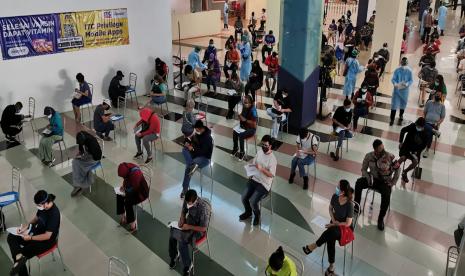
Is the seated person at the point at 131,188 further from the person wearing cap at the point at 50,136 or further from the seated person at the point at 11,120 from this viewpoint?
the seated person at the point at 11,120

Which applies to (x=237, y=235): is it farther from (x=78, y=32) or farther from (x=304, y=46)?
(x=78, y=32)

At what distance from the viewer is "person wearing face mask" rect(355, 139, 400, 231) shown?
234 inches

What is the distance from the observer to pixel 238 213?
21.4 ft

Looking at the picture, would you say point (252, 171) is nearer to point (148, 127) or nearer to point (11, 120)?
point (148, 127)

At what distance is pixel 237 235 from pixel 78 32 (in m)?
7.30

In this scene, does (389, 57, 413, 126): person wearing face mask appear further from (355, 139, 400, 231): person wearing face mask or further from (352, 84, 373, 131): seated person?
(355, 139, 400, 231): person wearing face mask

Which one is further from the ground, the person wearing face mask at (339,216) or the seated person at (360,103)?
the seated person at (360,103)

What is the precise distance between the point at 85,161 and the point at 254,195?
2.88 m

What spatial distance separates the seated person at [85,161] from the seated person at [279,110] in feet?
12.5

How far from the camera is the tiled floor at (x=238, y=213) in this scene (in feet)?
17.9

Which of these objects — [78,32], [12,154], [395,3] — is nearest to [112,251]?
[12,154]

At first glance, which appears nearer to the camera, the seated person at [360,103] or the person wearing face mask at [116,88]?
the seated person at [360,103]

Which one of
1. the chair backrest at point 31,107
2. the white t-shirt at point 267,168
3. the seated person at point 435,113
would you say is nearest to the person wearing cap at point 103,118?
the chair backrest at point 31,107

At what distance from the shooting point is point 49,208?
4957mm
